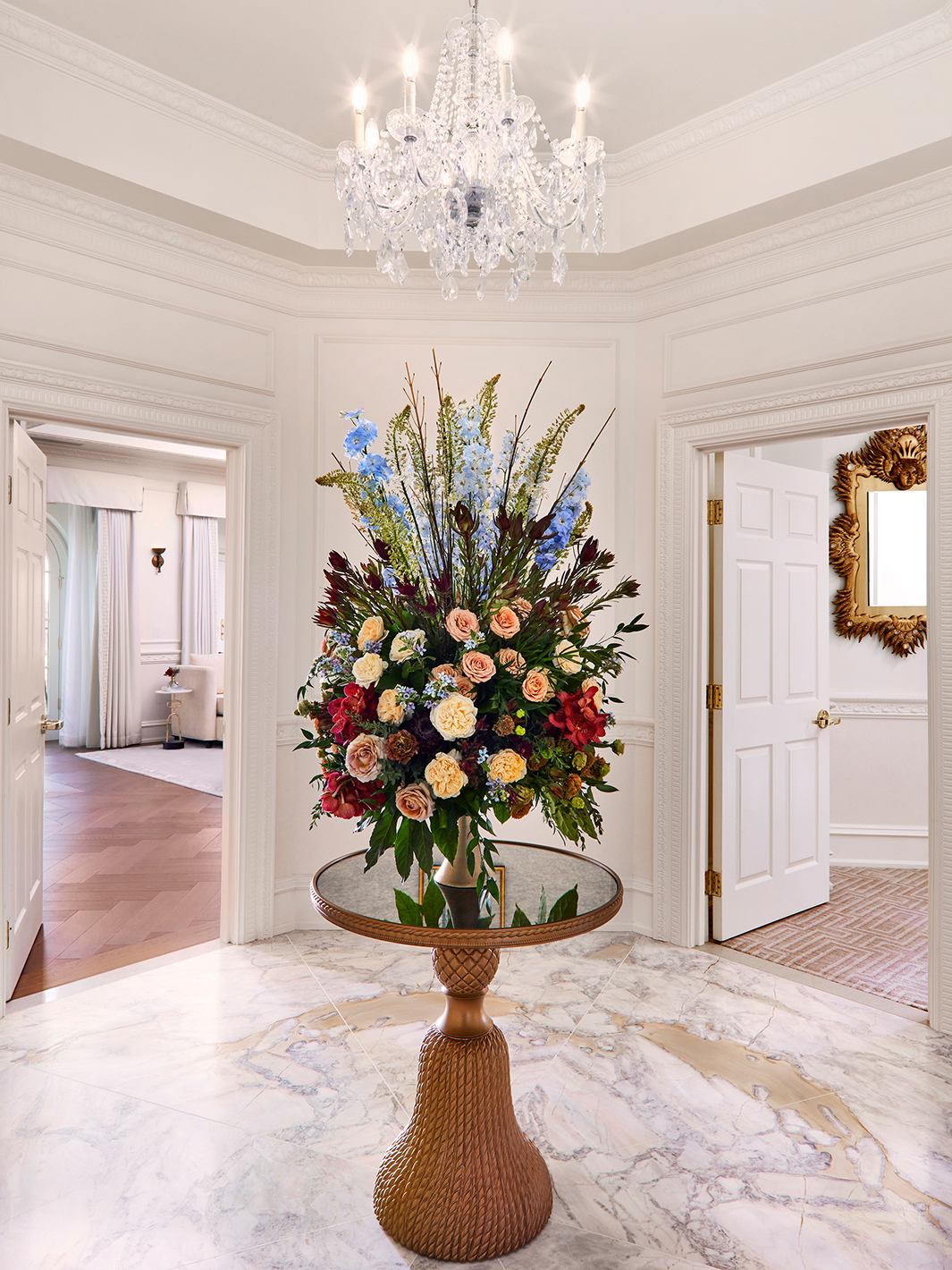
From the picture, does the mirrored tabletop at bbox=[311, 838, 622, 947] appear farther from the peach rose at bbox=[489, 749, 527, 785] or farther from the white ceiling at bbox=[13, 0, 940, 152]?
the white ceiling at bbox=[13, 0, 940, 152]

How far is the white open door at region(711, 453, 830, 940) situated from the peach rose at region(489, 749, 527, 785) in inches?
92.1

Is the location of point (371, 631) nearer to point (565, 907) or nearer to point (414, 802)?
point (414, 802)

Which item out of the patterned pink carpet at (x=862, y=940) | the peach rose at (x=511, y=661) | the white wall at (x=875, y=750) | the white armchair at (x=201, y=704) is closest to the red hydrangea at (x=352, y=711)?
the peach rose at (x=511, y=661)

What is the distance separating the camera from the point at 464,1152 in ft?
6.10

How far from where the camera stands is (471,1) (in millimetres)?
2639

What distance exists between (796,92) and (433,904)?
308cm

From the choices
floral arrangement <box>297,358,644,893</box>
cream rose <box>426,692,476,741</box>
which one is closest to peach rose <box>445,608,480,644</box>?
floral arrangement <box>297,358,644,893</box>

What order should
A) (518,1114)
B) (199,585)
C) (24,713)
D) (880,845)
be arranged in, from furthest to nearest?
(199,585) → (880,845) → (24,713) → (518,1114)

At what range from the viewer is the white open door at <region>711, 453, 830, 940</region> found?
12.3ft

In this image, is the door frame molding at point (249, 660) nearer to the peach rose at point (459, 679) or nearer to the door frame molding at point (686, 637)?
the door frame molding at point (686, 637)

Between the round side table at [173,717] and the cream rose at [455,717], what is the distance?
813 centimetres

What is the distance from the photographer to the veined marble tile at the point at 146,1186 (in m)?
1.91

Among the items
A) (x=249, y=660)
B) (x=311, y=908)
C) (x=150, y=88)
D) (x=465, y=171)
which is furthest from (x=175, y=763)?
(x=465, y=171)

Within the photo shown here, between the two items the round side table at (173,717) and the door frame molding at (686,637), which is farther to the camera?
the round side table at (173,717)
